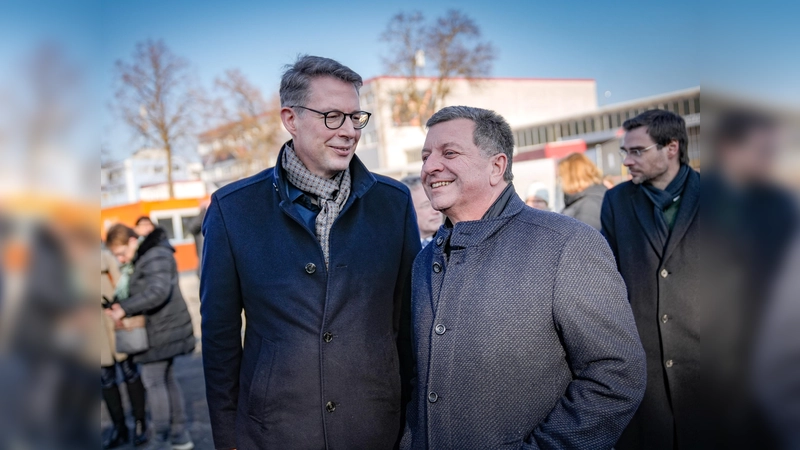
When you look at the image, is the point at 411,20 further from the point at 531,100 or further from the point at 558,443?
the point at 531,100

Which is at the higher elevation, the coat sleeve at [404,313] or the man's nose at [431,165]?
the man's nose at [431,165]

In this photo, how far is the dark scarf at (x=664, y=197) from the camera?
9.91 ft

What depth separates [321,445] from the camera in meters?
2.10

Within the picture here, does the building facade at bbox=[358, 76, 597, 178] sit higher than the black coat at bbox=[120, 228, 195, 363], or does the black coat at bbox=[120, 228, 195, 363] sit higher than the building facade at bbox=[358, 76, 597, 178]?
the building facade at bbox=[358, 76, 597, 178]

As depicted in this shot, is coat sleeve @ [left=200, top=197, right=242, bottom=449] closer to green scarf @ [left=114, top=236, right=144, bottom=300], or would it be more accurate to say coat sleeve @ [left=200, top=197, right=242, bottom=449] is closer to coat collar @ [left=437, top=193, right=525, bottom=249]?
coat collar @ [left=437, top=193, right=525, bottom=249]

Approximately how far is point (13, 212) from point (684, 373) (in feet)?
9.60

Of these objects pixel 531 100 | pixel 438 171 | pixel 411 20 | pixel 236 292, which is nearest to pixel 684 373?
pixel 438 171

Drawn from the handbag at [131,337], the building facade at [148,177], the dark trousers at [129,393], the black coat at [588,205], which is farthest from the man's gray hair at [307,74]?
the building facade at [148,177]

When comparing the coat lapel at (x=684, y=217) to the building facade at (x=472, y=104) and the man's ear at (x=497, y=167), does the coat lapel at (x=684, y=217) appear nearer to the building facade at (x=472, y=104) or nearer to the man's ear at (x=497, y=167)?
the man's ear at (x=497, y=167)

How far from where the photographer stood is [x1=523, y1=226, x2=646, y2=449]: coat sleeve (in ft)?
5.43

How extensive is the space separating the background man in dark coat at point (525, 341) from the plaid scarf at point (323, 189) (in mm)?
482

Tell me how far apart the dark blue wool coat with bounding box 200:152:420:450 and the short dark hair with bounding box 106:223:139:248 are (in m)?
3.59

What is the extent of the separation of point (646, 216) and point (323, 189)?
1751 mm

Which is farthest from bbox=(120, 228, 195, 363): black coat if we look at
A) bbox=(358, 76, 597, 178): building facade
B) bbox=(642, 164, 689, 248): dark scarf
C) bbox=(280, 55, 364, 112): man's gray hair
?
bbox=(358, 76, 597, 178): building facade
